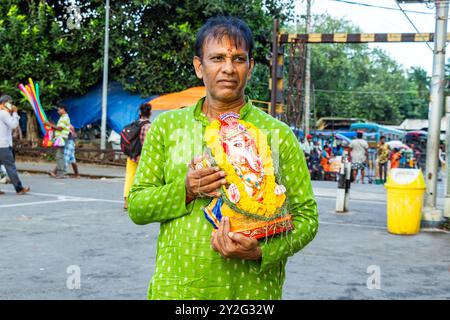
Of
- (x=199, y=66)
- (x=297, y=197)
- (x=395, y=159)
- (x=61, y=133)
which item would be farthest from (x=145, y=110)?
(x=395, y=159)

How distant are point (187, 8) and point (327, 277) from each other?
16.5 meters

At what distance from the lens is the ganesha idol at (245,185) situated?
1841mm

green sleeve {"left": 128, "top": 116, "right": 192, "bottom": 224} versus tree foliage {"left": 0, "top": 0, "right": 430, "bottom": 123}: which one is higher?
tree foliage {"left": 0, "top": 0, "right": 430, "bottom": 123}

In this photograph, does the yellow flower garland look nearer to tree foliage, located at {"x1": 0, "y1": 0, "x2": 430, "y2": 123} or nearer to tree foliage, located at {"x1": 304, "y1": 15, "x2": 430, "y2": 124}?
tree foliage, located at {"x1": 0, "y1": 0, "x2": 430, "y2": 123}

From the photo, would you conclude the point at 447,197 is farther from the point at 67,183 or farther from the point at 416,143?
the point at 416,143

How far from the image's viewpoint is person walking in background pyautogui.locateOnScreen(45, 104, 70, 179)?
47.9 ft

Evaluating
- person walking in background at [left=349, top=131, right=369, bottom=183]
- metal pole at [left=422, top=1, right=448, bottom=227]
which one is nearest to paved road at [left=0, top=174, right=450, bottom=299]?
metal pole at [left=422, top=1, right=448, bottom=227]

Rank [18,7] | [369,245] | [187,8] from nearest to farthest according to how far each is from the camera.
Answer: [369,245], [187,8], [18,7]

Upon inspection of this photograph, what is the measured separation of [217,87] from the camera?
2.09m

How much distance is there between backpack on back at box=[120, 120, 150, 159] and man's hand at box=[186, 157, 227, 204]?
7.19 metres

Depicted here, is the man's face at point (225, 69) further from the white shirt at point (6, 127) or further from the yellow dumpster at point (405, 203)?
the white shirt at point (6, 127)

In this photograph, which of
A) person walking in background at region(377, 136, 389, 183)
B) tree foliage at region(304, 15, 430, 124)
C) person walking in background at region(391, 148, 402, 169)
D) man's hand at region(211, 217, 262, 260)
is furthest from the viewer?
tree foliage at region(304, 15, 430, 124)

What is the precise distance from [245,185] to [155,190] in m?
0.37
